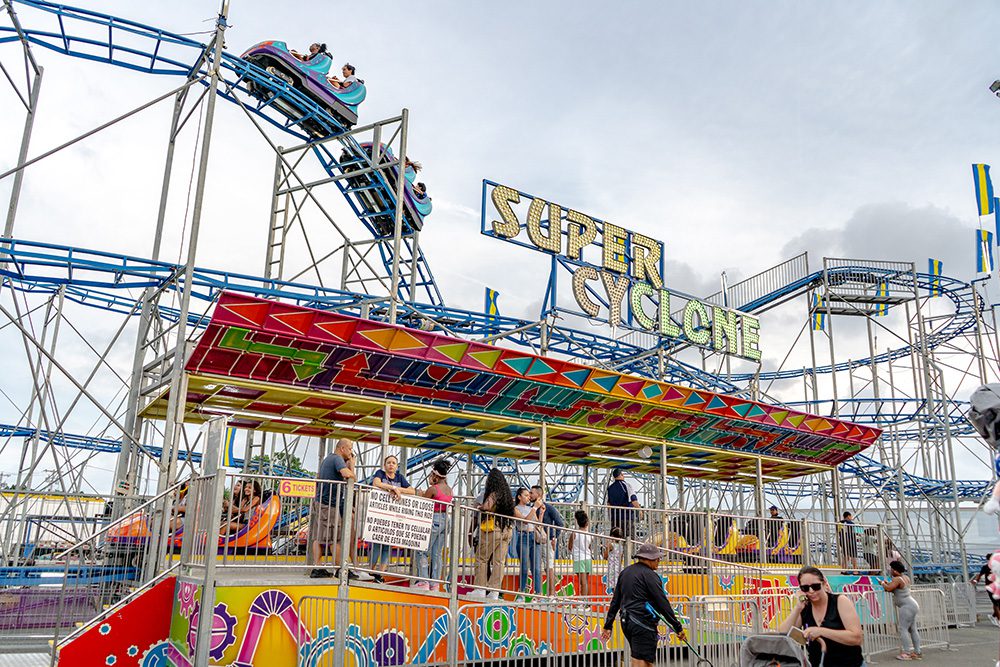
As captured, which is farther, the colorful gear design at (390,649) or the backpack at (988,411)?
the colorful gear design at (390,649)

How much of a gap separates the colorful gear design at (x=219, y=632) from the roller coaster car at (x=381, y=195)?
13201 millimetres

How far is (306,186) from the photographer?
18.5m

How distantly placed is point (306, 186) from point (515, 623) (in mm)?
11802

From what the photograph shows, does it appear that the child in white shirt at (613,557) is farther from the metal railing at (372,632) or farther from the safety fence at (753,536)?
the metal railing at (372,632)

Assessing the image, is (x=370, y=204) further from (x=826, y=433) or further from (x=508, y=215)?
(x=826, y=433)

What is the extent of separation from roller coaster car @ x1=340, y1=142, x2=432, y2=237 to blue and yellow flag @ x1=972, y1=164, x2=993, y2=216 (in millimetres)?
16794

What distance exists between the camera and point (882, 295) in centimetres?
3011

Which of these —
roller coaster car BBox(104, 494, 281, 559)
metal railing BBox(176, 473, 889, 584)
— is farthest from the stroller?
roller coaster car BBox(104, 494, 281, 559)

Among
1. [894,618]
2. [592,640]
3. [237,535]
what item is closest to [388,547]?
[237,535]

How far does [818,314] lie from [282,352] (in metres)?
27.2

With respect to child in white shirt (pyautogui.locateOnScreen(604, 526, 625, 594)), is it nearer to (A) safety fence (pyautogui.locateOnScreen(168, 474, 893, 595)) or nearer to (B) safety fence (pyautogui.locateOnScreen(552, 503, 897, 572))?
(A) safety fence (pyautogui.locateOnScreen(168, 474, 893, 595))

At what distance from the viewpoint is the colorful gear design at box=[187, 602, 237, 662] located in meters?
8.08

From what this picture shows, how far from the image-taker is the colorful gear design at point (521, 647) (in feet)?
33.1

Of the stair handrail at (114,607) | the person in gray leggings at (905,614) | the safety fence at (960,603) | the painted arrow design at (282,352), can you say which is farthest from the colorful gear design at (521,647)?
the safety fence at (960,603)
